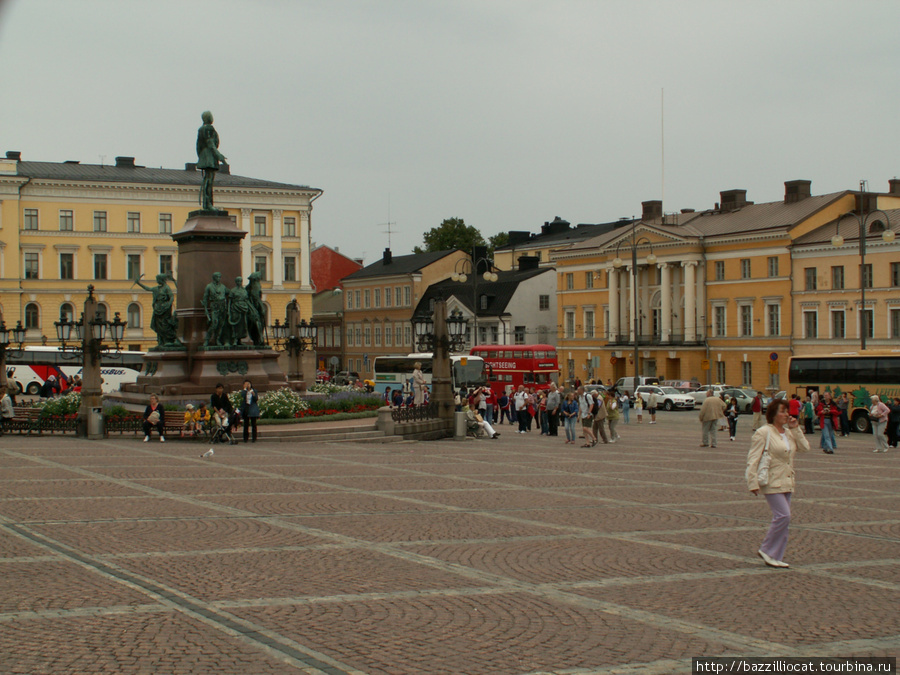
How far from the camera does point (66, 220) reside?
8875 centimetres

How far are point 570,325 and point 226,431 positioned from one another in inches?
2546

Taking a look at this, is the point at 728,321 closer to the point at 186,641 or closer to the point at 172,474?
the point at 172,474

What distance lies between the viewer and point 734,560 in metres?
12.5

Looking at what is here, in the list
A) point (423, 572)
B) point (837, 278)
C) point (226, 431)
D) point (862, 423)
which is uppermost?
point (837, 278)

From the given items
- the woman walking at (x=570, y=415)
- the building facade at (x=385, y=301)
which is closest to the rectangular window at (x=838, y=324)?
the building facade at (x=385, y=301)

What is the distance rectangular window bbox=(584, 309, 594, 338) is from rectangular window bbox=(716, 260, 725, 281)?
1243 cm

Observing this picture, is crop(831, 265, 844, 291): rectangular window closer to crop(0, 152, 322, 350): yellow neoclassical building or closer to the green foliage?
crop(0, 152, 322, 350): yellow neoclassical building

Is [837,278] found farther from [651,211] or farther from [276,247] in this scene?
[276,247]

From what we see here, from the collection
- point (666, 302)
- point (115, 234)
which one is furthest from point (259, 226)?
point (666, 302)

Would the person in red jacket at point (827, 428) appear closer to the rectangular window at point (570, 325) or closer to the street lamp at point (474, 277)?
the street lamp at point (474, 277)

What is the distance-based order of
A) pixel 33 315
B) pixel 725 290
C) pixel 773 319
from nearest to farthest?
pixel 773 319 → pixel 725 290 → pixel 33 315

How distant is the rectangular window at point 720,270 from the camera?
260 ft

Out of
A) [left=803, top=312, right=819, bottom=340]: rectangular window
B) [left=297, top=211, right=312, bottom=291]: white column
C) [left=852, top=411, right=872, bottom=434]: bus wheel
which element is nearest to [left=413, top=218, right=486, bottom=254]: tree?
[left=297, top=211, right=312, bottom=291]: white column

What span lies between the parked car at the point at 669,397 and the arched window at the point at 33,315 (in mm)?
47287
